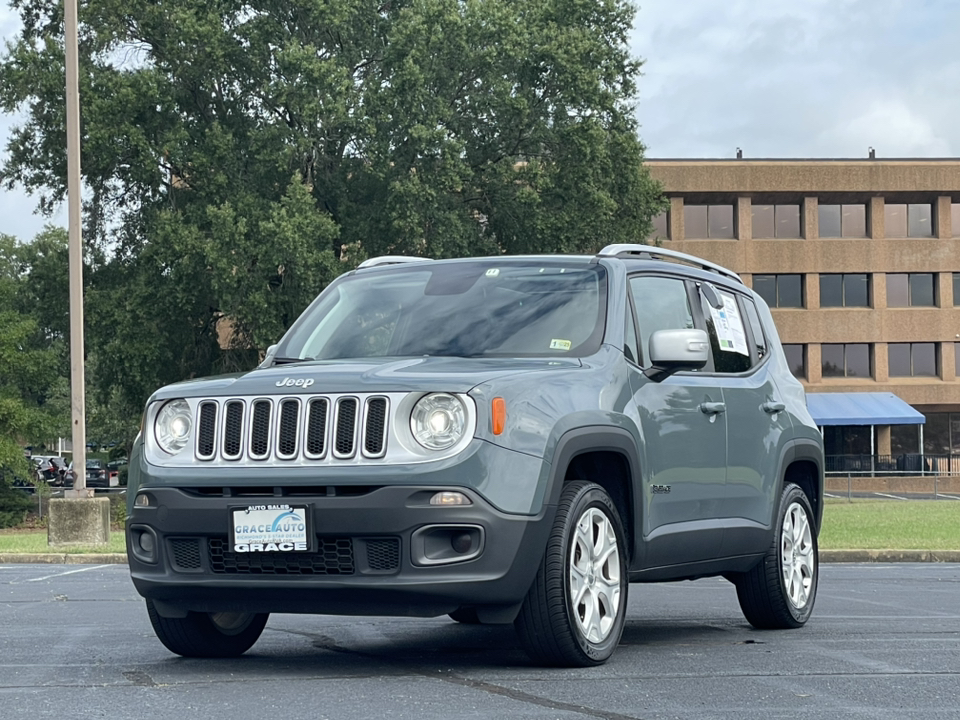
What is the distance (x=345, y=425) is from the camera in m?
6.30

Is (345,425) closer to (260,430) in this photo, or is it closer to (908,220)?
(260,430)

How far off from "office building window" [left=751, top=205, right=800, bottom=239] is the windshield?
59038 mm

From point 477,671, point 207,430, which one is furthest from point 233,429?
point 477,671

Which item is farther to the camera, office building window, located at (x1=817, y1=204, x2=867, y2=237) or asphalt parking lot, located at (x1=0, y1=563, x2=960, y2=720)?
office building window, located at (x1=817, y1=204, x2=867, y2=237)

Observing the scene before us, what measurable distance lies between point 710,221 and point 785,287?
14.2 ft

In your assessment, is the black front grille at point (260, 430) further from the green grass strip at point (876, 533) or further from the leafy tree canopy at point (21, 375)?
the leafy tree canopy at point (21, 375)

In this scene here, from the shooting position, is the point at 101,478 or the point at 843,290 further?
the point at 843,290

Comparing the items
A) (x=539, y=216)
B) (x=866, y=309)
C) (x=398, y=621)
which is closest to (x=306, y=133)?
(x=539, y=216)

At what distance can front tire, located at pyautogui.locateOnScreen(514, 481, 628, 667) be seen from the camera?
6.43m

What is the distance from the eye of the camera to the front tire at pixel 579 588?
6434mm

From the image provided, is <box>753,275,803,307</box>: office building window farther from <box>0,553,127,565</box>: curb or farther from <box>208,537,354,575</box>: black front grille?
<box>208,537,354,575</box>: black front grille

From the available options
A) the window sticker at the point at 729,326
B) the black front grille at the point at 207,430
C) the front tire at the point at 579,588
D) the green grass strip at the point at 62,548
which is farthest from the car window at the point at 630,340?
the green grass strip at the point at 62,548

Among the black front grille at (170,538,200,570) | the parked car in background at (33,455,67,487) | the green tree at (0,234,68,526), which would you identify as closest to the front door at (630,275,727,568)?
the black front grille at (170,538,200,570)

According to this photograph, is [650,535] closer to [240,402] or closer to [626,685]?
[626,685]
